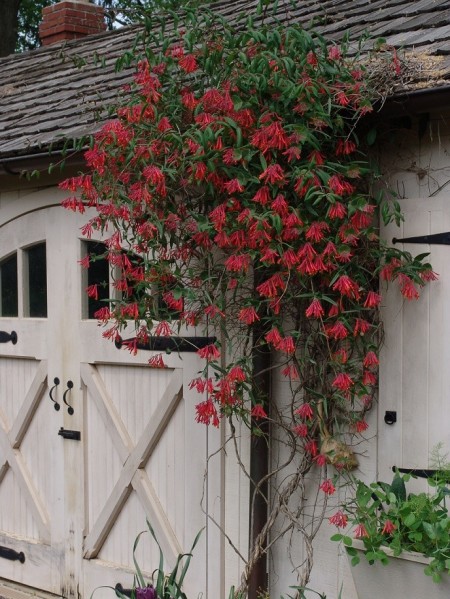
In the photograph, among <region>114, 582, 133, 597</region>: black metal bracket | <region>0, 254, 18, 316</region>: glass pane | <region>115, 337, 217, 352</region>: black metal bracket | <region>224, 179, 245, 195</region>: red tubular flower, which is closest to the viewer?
<region>224, 179, 245, 195</region>: red tubular flower

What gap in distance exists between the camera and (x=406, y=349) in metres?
4.52

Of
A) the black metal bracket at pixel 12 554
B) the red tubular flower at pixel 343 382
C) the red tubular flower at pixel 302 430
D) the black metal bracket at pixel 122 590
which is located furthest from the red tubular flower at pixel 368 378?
the black metal bracket at pixel 12 554

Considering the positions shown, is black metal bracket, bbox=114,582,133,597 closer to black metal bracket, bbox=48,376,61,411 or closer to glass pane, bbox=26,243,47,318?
black metal bracket, bbox=48,376,61,411

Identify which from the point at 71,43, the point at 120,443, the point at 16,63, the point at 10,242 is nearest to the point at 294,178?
the point at 120,443

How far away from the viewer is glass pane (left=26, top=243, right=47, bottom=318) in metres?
6.46

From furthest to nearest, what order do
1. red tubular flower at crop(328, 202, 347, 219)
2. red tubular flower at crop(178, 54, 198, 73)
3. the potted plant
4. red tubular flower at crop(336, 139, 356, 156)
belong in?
red tubular flower at crop(178, 54, 198, 73)
red tubular flower at crop(336, 139, 356, 156)
red tubular flower at crop(328, 202, 347, 219)
the potted plant

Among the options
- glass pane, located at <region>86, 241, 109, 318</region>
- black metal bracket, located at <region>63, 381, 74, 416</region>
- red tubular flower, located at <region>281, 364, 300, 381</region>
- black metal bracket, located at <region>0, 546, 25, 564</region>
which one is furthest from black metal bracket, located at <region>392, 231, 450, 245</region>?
black metal bracket, located at <region>0, 546, 25, 564</region>

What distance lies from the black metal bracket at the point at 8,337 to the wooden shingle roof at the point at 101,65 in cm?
122

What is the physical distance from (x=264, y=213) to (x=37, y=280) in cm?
271

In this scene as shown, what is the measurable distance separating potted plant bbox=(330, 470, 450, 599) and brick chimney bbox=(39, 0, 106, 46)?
282 inches

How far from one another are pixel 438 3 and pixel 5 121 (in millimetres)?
3555

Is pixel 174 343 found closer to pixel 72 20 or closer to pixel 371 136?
pixel 371 136

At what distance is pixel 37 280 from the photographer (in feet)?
21.4

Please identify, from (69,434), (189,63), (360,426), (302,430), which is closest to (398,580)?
(360,426)
